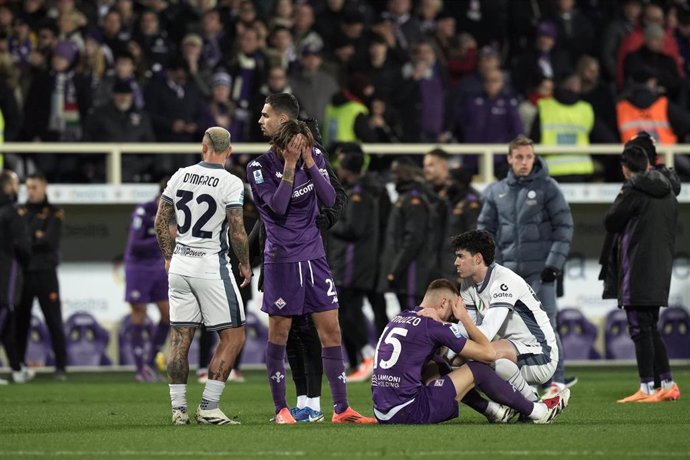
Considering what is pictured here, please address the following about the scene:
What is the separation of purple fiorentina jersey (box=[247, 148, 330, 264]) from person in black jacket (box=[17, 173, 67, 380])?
7.27 meters

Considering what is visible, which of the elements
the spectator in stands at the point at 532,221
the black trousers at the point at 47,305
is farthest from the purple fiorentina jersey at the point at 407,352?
the black trousers at the point at 47,305

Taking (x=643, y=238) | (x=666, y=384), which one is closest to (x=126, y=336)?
(x=643, y=238)

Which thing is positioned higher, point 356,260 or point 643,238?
point 643,238

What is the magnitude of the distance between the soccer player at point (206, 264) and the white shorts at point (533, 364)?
6.67ft

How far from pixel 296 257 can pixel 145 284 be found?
6423mm

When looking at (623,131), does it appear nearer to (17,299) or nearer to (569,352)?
(569,352)

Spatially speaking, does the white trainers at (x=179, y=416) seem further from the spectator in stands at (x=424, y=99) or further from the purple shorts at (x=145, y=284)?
the spectator in stands at (x=424, y=99)

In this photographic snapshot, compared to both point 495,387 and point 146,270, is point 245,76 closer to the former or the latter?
point 146,270

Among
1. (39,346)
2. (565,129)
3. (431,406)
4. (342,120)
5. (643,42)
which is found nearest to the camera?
(431,406)

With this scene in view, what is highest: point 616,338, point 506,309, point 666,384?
point 506,309

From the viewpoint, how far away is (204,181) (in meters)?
10.6

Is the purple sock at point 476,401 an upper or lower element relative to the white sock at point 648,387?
upper

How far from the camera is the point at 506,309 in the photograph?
10.9m

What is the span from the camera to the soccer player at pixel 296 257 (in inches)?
415
